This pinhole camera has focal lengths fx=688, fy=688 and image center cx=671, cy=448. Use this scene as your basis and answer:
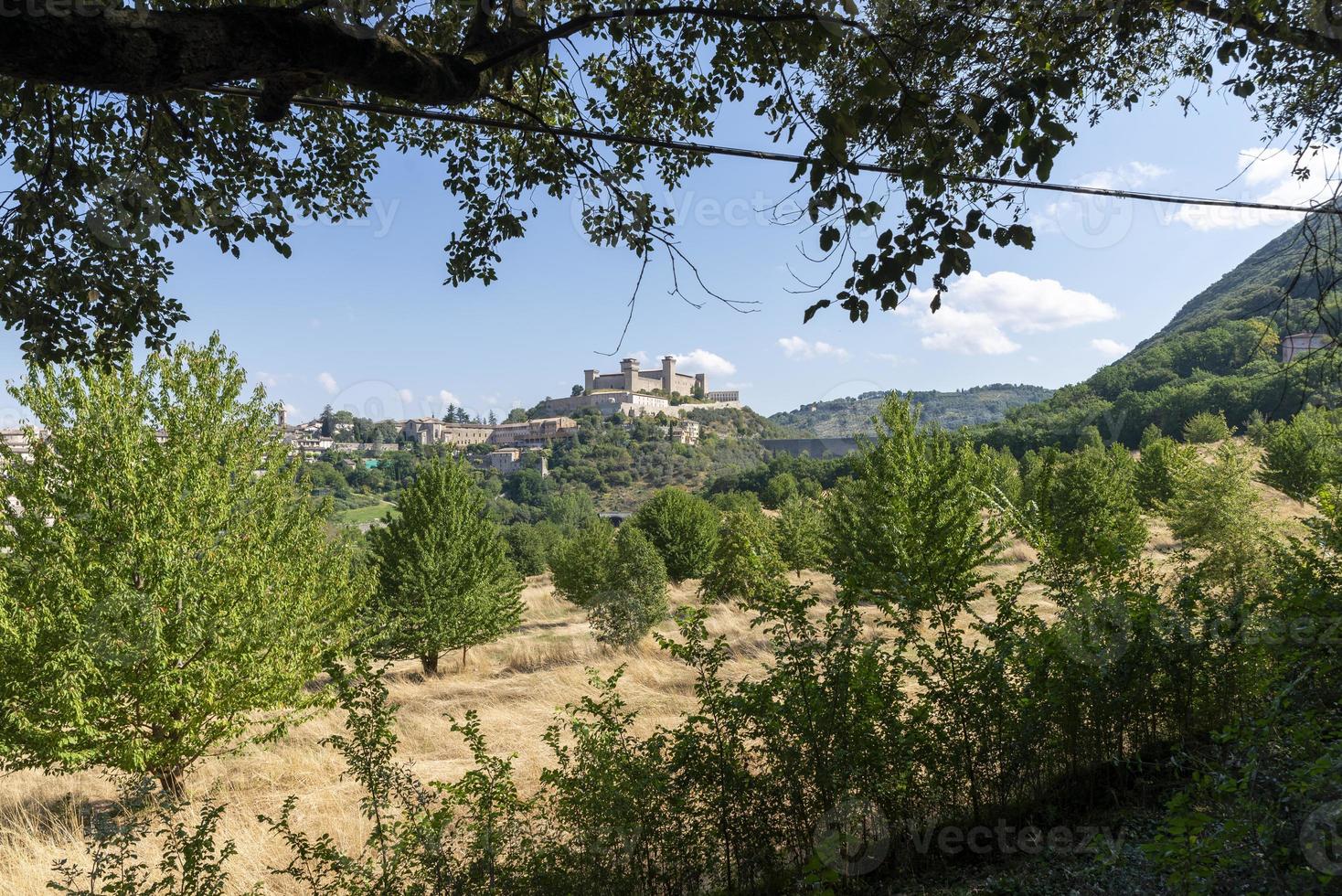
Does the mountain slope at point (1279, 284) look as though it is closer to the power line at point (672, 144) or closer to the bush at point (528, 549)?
the power line at point (672, 144)

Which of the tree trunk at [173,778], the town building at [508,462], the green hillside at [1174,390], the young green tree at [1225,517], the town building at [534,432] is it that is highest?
the town building at [534,432]

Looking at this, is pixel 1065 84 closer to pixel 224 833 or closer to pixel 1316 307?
pixel 1316 307

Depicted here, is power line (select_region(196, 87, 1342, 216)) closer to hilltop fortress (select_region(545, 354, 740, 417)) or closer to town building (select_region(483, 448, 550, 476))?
town building (select_region(483, 448, 550, 476))

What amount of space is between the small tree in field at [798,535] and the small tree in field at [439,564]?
1499 centimetres

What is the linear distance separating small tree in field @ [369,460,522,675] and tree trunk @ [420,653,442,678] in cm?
3

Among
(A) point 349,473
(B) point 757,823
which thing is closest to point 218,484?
(B) point 757,823

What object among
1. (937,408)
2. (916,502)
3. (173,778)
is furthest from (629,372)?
(173,778)

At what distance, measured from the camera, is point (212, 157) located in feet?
14.8

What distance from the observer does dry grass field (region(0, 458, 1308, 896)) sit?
6.42 m

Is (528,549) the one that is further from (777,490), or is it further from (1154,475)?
(1154,475)

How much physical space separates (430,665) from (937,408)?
500ft

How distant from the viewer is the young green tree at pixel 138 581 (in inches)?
277

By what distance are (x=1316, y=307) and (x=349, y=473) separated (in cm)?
9514

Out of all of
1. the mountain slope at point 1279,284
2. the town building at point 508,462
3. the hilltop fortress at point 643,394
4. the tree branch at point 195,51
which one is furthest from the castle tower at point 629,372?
the tree branch at point 195,51
